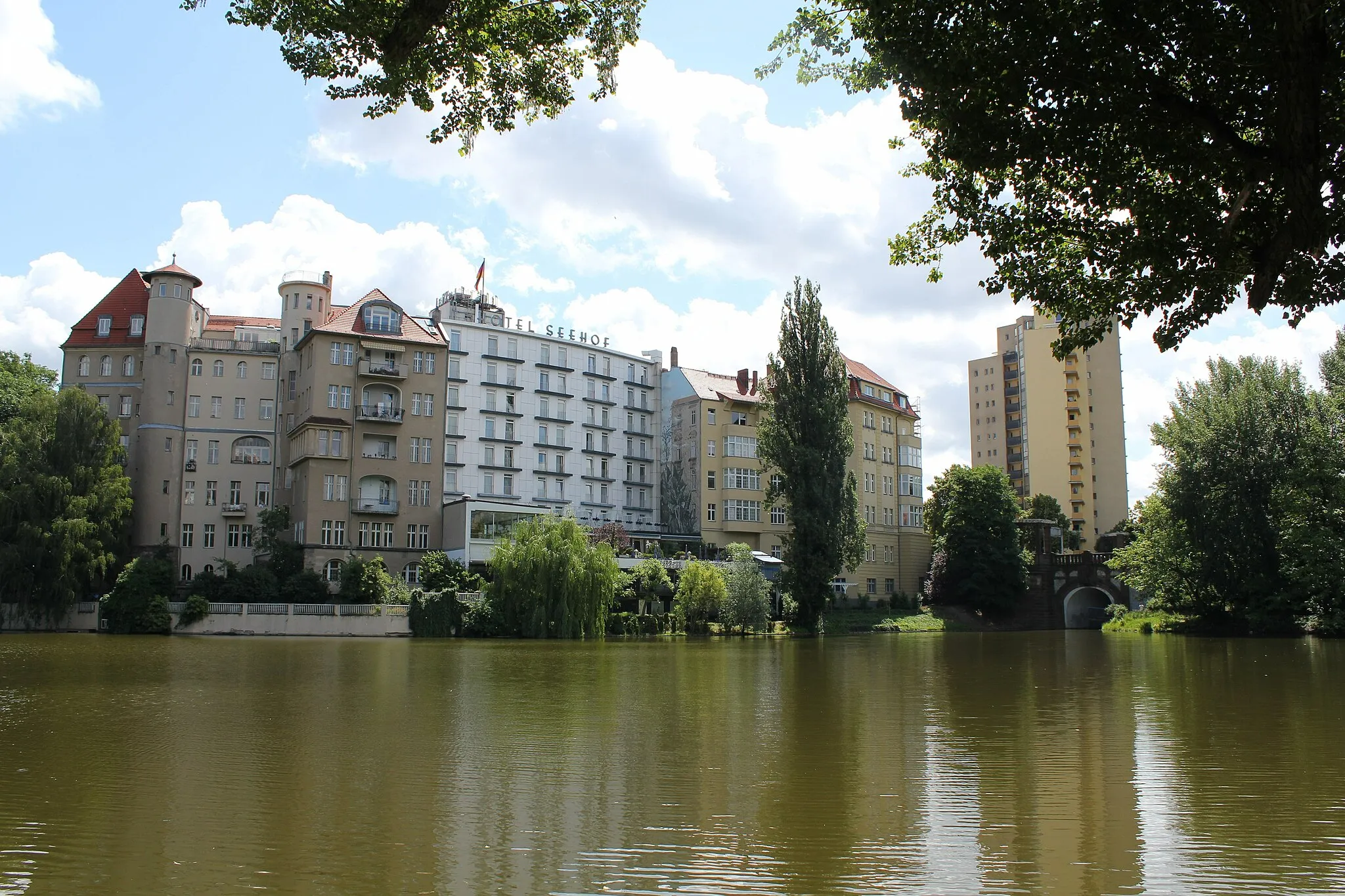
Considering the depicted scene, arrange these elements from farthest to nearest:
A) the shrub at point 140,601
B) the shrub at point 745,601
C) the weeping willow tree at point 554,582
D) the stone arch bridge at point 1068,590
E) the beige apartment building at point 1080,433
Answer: the beige apartment building at point 1080,433
the stone arch bridge at point 1068,590
the shrub at point 745,601
the shrub at point 140,601
the weeping willow tree at point 554,582

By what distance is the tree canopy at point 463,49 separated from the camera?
408 inches

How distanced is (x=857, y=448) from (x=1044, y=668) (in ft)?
198

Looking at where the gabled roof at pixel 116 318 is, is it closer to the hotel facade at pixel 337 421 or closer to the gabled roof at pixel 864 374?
the hotel facade at pixel 337 421

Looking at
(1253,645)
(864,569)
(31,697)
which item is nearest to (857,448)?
(864,569)

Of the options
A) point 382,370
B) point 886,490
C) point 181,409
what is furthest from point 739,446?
point 181,409

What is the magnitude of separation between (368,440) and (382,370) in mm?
5323

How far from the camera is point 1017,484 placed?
137 metres

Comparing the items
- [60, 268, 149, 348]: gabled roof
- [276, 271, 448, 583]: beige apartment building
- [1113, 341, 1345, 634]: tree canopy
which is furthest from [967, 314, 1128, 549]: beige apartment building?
[60, 268, 149, 348]: gabled roof

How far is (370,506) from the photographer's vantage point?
76062mm

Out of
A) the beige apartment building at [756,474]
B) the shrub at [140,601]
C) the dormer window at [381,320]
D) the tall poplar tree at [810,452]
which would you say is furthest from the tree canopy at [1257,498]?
the shrub at [140,601]

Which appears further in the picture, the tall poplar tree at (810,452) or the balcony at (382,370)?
the balcony at (382,370)

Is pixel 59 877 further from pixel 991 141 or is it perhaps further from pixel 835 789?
pixel 991 141

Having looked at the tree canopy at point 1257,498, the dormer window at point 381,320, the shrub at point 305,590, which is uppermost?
the dormer window at point 381,320

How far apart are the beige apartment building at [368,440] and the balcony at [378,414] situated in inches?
2.7
